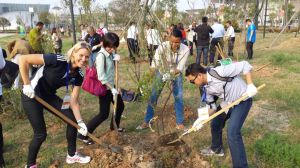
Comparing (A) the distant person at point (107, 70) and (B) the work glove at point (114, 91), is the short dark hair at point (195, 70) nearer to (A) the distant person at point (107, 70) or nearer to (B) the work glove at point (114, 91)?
(A) the distant person at point (107, 70)

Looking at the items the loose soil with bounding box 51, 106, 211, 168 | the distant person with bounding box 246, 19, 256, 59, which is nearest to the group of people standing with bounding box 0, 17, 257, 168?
the loose soil with bounding box 51, 106, 211, 168

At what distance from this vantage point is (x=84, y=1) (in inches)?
426

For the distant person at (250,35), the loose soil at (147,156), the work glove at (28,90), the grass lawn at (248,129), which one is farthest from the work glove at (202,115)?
the distant person at (250,35)

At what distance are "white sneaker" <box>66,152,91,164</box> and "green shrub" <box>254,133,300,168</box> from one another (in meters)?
2.03

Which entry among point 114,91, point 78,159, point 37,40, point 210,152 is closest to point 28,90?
point 78,159

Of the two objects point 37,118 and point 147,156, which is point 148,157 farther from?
point 37,118

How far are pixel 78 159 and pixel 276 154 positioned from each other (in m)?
2.28

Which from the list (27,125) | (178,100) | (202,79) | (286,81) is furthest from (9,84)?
(286,81)

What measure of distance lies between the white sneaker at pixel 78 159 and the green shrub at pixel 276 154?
203cm

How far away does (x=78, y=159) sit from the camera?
3.49m

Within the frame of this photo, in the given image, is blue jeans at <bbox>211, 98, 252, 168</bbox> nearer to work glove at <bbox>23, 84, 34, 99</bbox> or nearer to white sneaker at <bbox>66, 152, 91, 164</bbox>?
white sneaker at <bbox>66, 152, 91, 164</bbox>

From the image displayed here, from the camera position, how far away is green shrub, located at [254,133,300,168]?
3316 mm

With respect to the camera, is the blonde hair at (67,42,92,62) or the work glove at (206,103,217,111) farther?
the work glove at (206,103,217,111)

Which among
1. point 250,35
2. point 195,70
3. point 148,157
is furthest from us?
point 250,35
